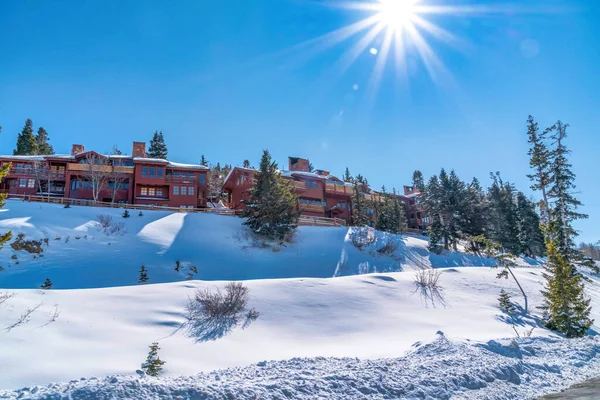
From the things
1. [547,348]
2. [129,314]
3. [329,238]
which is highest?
[329,238]

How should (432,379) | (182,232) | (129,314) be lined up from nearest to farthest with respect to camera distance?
(432,379) < (129,314) < (182,232)

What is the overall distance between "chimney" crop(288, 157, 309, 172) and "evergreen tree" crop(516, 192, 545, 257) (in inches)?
1178

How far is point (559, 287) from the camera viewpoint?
586 inches

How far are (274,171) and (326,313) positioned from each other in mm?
20070

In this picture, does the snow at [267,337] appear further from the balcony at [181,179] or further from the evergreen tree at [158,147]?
the evergreen tree at [158,147]

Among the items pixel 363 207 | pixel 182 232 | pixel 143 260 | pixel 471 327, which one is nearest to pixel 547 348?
pixel 471 327

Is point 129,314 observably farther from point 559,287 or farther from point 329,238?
point 329,238

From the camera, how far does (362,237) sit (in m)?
32.7

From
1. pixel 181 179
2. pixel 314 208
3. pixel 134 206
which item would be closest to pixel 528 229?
pixel 314 208

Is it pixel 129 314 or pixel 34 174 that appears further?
pixel 34 174

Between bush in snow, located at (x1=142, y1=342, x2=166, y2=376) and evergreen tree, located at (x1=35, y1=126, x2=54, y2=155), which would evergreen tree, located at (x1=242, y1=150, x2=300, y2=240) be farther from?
evergreen tree, located at (x1=35, y1=126, x2=54, y2=155)

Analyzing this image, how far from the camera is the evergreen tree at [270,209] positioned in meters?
28.9

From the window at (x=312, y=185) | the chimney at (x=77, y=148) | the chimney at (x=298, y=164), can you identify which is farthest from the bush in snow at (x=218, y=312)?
the chimney at (x=77, y=148)

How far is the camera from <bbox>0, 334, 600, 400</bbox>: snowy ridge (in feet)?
17.9
